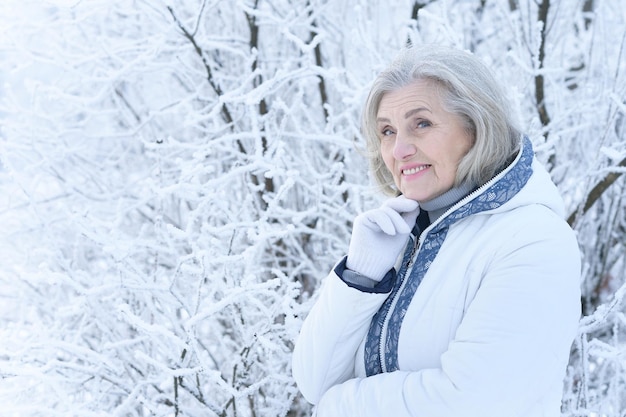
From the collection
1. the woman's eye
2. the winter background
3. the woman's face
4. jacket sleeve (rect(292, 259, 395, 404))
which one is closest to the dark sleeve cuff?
jacket sleeve (rect(292, 259, 395, 404))

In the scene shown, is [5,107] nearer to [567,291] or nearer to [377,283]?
[377,283]

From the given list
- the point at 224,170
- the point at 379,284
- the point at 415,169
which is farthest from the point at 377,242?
the point at 224,170

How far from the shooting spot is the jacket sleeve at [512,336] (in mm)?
1288

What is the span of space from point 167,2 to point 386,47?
1598 mm

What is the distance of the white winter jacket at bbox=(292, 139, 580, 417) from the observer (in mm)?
1297

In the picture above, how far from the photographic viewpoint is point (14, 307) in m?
3.94

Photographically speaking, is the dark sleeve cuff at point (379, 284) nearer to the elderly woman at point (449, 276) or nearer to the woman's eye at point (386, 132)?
the elderly woman at point (449, 276)

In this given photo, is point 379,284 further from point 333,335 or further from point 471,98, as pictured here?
point 471,98

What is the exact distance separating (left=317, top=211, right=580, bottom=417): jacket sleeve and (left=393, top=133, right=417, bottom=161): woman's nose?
0.38 metres

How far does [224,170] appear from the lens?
400cm

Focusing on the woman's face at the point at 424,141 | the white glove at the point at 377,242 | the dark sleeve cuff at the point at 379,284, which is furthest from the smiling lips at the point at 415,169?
the dark sleeve cuff at the point at 379,284

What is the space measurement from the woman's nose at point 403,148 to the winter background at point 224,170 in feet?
2.86

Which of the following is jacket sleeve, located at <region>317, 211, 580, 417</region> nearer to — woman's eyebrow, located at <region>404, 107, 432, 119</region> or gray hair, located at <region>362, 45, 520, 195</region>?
gray hair, located at <region>362, 45, 520, 195</region>

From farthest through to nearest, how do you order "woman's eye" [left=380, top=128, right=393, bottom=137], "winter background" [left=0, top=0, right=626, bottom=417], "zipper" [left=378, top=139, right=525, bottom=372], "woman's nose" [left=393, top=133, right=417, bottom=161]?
"winter background" [left=0, top=0, right=626, bottom=417] < "woman's eye" [left=380, top=128, right=393, bottom=137] < "woman's nose" [left=393, top=133, right=417, bottom=161] < "zipper" [left=378, top=139, right=525, bottom=372]
